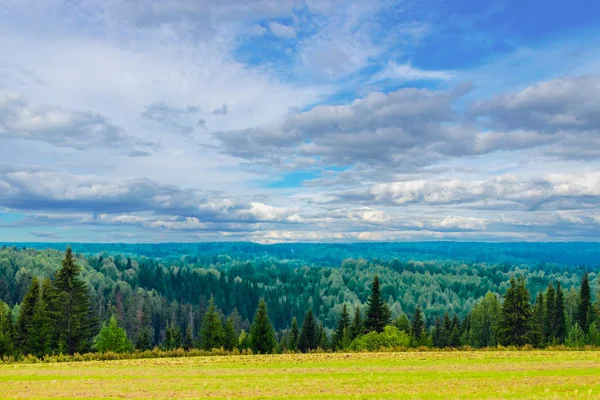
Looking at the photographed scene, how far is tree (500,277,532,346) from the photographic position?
2820 inches

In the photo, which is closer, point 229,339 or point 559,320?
point 229,339

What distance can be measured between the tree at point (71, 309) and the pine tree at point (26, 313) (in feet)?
16.6

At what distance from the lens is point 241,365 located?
34.6 meters

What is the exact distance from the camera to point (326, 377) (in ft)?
90.9

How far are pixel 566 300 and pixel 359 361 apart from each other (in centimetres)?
14762

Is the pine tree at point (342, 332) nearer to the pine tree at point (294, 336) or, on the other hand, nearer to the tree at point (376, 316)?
the pine tree at point (294, 336)

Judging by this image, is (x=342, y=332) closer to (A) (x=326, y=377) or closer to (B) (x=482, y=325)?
(B) (x=482, y=325)

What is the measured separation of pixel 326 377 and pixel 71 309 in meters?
42.2

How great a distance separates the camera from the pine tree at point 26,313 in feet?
207

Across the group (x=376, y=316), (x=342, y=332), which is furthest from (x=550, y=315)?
(x=376, y=316)

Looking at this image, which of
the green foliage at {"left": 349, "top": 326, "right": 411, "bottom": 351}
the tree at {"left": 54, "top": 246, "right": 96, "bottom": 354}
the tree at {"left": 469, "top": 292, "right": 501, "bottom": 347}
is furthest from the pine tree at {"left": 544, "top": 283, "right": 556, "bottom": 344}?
the tree at {"left": 54, "top": 246, "right": 96, "bottom": 354}

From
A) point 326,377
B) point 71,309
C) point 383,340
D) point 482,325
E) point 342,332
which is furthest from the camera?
point 482,325

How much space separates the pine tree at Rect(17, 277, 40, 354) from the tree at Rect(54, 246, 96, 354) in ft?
16.6

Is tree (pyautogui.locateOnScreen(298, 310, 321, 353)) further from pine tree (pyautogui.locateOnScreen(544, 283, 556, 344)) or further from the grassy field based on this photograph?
the grassy field
